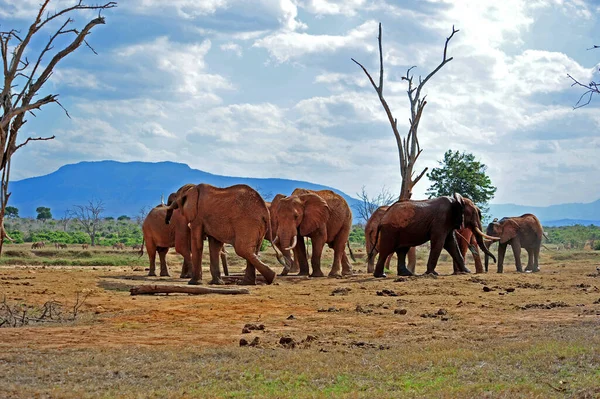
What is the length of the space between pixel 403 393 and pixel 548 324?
5856 millimetres

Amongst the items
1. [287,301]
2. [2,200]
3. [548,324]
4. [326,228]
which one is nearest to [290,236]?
[326,228]

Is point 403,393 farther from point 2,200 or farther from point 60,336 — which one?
point 2,200

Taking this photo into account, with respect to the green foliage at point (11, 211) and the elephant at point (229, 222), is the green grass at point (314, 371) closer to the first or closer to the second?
the elephant at point (229, 222)

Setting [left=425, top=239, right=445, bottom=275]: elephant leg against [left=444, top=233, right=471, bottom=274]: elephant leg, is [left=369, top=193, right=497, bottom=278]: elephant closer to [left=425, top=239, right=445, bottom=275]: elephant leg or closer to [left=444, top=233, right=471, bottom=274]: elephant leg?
[left=425, top=239, right=445, bottom=275]: elephant leg

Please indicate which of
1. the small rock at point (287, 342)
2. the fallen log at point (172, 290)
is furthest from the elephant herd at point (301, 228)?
the small rock at point (287, 342)

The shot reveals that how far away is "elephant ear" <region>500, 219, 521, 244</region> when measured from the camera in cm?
2941

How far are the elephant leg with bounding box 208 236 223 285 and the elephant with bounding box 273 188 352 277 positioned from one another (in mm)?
2741

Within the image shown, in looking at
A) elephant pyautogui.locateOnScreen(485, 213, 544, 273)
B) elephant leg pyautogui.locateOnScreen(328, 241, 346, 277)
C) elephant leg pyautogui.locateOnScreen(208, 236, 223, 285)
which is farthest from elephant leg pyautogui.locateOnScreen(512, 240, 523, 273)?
elephant leg pyautogui.locateOnScreen(208, 236, 223, 285)

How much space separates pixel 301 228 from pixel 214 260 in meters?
4.53

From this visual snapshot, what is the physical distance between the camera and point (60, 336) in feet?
39.1

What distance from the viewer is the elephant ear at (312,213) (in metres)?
25.2

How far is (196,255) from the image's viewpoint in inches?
826

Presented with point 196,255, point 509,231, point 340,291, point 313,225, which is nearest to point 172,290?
point 196,255

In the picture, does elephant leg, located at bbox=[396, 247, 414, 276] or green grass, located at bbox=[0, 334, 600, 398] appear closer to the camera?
green grass, located at bbox=[0, 334, 600, 398]
